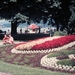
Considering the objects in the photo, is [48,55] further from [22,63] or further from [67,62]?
[67,62]

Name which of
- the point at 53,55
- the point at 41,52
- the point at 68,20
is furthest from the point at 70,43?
the point at 68,20

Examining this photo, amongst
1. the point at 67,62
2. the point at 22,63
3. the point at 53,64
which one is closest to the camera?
the point at 67,62

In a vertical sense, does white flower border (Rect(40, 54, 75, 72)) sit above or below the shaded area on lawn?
above

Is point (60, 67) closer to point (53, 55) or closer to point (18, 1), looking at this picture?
point (53, 55)

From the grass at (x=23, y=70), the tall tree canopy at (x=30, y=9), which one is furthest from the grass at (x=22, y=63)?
the tall tree canopy at (x=30, y=9)

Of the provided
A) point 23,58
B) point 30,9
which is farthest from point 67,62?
point 30,9

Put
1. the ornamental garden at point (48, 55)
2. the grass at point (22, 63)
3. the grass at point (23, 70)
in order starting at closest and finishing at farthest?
the grass at point (23, 70)
the grass at point (22, 63)
the ornamental garden at point (48, 55)

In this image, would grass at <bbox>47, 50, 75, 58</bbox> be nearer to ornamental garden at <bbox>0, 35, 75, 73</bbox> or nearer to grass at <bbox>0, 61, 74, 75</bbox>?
ornamental garden at <bbox>0, 35, 75, 73</bbox>

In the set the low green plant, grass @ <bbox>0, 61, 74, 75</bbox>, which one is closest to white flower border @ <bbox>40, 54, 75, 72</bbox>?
the low green plant

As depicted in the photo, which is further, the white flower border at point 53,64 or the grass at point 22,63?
the white flower border at point 53,64

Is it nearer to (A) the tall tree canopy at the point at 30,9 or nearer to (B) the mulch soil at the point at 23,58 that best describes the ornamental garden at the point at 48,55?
(B) the mulch soil at the point at 23,58

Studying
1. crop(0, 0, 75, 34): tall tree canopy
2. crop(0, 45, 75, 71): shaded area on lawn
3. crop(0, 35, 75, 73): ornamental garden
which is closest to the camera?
crop(0, 35, 75, 73): ornamental garden

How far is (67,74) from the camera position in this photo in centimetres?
1156

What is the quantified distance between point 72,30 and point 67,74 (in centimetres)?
2213
